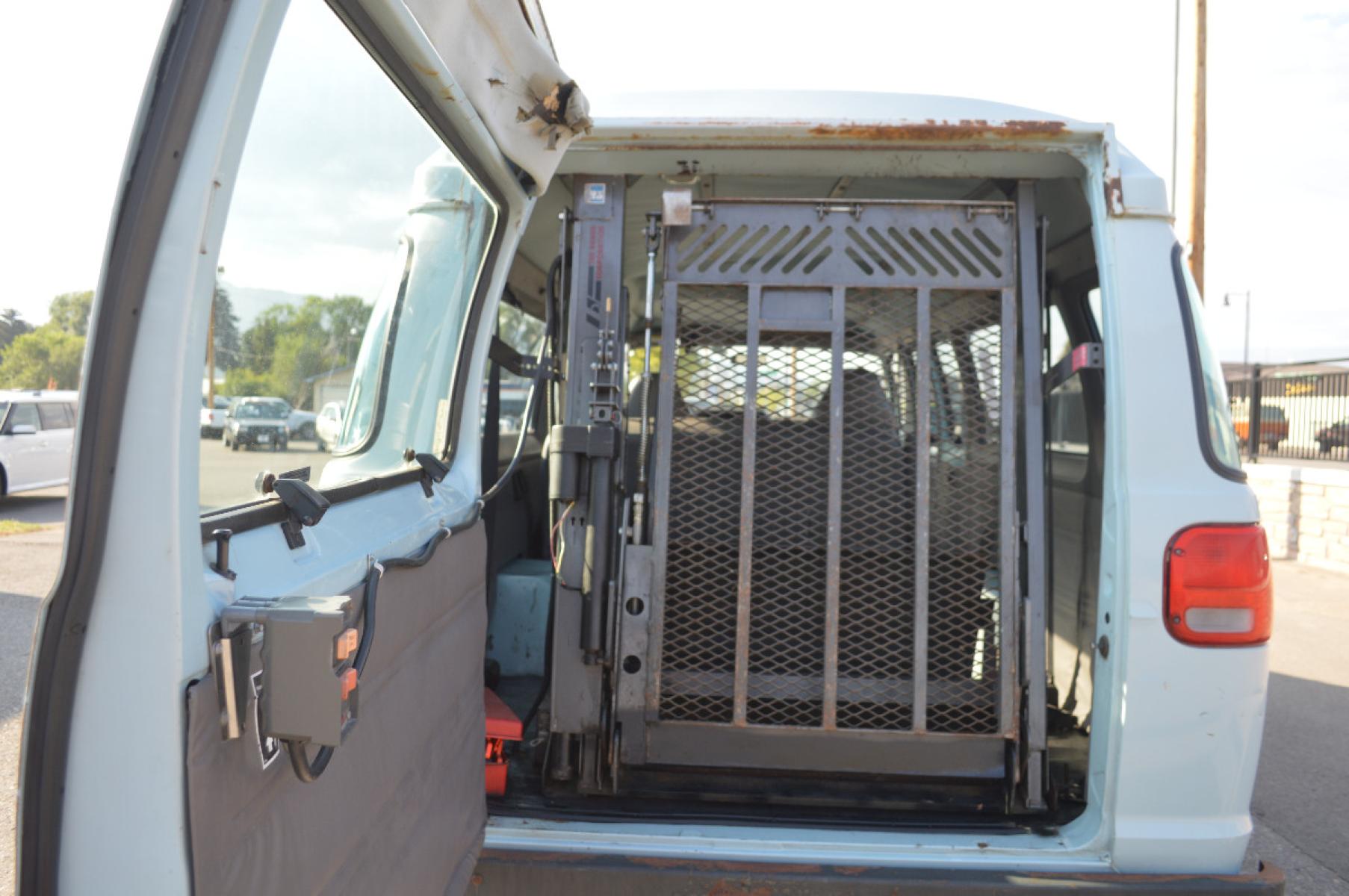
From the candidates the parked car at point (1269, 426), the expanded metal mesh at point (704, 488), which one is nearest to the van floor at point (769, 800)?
the expanded metal mesh at point (704, 488)

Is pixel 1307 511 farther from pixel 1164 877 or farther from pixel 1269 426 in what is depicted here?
pixel 1164 877

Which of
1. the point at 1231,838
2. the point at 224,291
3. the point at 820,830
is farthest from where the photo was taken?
the point at 820,830

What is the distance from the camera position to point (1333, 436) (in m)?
12.3

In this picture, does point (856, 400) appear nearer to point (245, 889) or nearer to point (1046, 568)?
point (1046, 568)

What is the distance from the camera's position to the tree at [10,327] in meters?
0.96

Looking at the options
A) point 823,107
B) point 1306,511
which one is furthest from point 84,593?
point 1306,511

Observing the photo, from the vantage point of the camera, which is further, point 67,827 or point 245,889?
point 245,889

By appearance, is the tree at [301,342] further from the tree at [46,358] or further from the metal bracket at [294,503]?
the tree at [46,358]

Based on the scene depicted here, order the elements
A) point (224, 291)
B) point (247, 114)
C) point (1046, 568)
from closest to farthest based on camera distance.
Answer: point (247, 114)
point (224, 291)
point (1046, 568)

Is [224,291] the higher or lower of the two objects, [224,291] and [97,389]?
the higher

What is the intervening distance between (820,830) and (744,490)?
93 centimetres

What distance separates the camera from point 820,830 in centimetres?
233

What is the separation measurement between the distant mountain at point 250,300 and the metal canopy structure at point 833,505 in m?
1.43

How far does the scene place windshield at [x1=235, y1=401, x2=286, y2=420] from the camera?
139 centimetres
